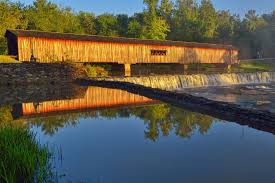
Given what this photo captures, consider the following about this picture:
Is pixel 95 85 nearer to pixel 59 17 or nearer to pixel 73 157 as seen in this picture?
pixel 73 157

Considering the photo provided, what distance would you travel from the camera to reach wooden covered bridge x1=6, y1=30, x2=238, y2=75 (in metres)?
30.3

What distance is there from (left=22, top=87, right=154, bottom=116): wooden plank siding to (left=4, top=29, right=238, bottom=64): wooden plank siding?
12274mm

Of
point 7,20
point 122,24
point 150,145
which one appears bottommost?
point 150,145

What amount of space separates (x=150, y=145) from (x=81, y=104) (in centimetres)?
849

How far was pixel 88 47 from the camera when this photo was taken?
34.0 m

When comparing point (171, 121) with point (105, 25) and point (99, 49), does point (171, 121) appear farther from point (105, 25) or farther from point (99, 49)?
point (105, 25)

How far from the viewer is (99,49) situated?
34750 mm

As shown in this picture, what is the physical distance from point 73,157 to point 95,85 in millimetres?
18075

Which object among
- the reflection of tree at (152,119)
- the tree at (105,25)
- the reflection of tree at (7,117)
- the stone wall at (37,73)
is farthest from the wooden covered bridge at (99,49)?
the tree at (105,25)

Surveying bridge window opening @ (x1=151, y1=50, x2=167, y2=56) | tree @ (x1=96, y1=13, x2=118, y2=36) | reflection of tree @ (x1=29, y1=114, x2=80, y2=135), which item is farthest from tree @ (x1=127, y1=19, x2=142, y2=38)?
reflection of tree @ (x1=29, y1=114, x2=80, y2=135)

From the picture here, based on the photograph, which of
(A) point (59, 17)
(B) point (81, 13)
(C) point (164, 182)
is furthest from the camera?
(B) point (81, 13)

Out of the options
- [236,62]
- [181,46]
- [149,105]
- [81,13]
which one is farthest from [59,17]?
[149,105]

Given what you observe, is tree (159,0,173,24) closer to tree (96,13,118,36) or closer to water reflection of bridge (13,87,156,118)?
tree (96,13,118,36)

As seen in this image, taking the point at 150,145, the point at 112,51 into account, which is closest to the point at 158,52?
the point at 112,51
